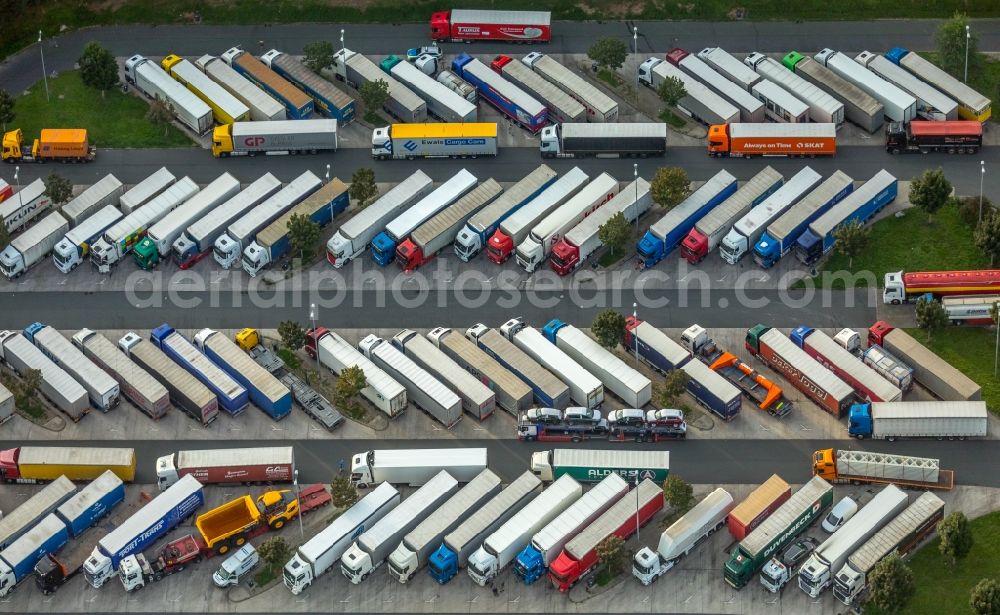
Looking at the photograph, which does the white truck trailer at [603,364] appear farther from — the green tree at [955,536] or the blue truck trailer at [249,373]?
the green tree at [955,536]

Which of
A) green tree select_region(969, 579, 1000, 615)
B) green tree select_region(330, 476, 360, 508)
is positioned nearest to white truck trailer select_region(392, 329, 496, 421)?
green tree select_region(330, 476, 360, 508)

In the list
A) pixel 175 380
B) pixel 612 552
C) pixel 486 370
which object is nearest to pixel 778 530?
pixel 612 552

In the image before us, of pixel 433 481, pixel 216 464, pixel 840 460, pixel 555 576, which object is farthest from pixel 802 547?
pixel 216 464

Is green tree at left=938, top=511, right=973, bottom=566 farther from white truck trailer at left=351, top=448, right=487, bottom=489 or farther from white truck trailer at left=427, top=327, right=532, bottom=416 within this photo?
white truck trailer at left=351, top=448, right=487, bottom=489

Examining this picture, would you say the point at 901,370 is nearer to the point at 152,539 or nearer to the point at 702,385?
the point at 702,385

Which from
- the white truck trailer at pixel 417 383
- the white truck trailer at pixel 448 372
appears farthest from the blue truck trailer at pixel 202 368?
the white truck trailer at pixel 448 372
